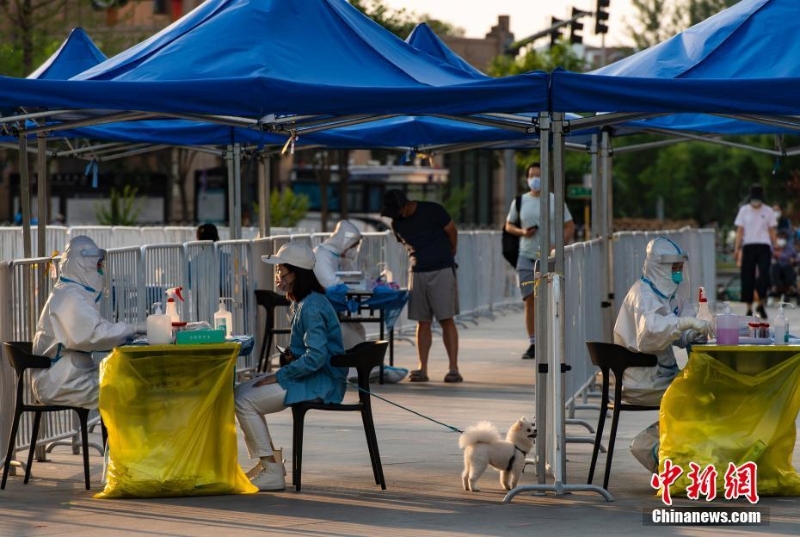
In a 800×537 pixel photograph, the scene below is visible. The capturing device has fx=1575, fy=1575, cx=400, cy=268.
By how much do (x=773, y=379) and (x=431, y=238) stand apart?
243 inches

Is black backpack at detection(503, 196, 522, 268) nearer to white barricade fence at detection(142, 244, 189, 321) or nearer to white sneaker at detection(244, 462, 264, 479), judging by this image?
white barricade fence at detection(142, 244, 189, 321)

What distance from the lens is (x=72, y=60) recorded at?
1377 cm

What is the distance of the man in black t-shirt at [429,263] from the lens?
14.8 m

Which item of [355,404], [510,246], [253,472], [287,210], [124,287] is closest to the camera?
[355,404]

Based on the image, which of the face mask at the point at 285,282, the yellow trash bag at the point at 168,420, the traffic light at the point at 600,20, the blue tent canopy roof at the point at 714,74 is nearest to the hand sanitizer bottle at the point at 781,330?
the blue tent canopy roof at the point at 714,74

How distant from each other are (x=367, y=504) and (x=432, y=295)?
19.8 ft

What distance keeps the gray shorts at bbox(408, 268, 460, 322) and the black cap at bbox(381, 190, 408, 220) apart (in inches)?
29.9

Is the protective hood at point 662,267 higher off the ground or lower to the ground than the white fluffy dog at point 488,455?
higher

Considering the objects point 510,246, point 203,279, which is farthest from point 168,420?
point 510,246

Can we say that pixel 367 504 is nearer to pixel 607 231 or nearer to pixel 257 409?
pixel 257 409

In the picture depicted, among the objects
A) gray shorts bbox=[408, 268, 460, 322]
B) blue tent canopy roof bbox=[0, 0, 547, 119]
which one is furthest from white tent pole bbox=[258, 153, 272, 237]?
blue tent canopy roof bbox=[0, 0, 547, 119]

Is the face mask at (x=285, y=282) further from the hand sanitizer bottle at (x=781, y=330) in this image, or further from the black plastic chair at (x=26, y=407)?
the hand sanitizer bottle at (x=781, y=330)

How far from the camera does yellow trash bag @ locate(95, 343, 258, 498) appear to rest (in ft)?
29.9

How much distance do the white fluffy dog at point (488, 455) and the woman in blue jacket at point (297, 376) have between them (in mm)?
842
